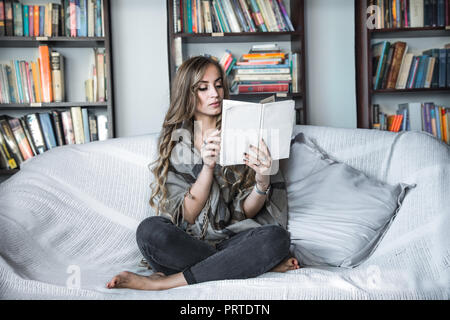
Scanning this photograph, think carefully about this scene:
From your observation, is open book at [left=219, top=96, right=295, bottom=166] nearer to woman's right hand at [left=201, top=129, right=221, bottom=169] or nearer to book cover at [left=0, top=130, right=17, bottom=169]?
woman's right hand at [left=201, top=129, right=221, bottom=169]

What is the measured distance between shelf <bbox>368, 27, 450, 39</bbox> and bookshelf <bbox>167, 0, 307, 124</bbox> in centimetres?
38

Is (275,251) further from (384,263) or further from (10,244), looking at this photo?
(10,244)

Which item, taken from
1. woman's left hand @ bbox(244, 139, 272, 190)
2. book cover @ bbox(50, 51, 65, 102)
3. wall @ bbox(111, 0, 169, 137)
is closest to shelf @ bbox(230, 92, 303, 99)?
wall @ bbox(111, 0, 169, 137)

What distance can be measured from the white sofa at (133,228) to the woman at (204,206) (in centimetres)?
7

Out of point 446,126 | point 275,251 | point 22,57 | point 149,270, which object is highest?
point 22,57

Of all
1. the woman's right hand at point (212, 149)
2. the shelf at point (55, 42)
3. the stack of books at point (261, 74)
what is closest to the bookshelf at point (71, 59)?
the shelf at point (55, 42)

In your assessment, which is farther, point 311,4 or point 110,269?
point 311,4

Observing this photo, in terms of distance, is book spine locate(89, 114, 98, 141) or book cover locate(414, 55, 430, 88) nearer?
book spine locate(89, 114, 98, 141)

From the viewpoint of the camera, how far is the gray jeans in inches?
45.8

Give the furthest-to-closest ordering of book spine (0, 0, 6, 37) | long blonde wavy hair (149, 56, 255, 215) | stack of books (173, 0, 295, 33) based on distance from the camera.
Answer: stack of books (173, 0, 295, 33), book spine (0, 0, 6, 37), long blonde wavy hair (149, 56, 255, 215)

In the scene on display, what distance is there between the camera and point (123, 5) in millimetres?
2328

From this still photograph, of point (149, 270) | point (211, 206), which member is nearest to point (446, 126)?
point (211, 206)

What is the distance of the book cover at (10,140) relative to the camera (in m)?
2.04
